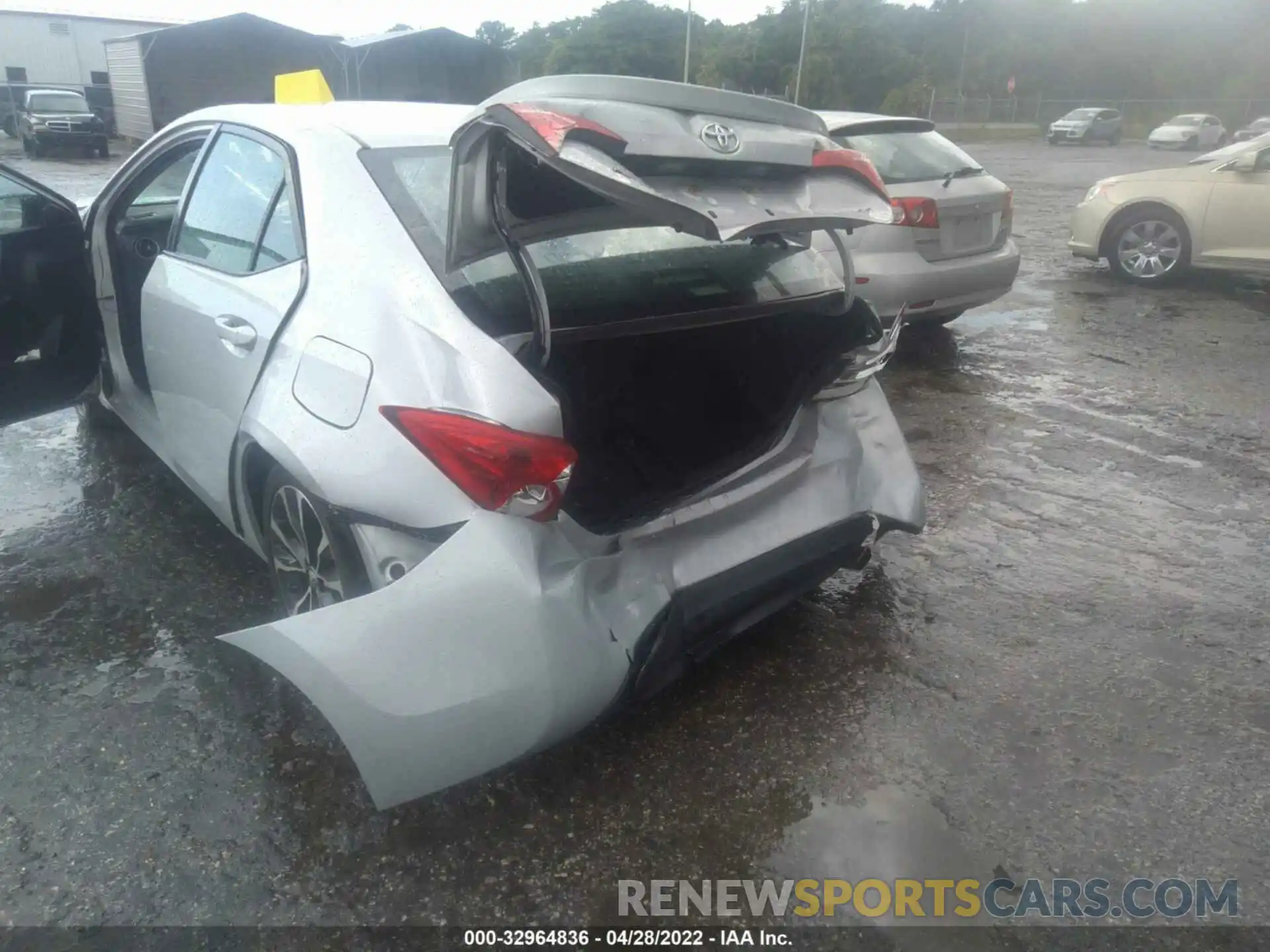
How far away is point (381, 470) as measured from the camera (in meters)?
2.17

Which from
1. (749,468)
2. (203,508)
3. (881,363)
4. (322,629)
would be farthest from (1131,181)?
(322,629)

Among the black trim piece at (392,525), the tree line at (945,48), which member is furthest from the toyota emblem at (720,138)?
the tree line at (945,48)

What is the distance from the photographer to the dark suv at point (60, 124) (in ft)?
78.1

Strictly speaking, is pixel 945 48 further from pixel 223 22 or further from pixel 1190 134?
pixel 223 22

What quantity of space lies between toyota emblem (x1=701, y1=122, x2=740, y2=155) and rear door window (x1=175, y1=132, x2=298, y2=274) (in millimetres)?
1198

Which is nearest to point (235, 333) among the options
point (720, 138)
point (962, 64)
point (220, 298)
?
point (220, 298)

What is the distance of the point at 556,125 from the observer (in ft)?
6.27

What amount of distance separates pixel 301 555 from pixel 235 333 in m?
0.66

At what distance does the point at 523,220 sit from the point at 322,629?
105cm

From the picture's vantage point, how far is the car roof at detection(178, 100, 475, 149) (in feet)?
8.78

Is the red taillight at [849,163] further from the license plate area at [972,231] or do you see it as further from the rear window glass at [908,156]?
the license plate area at [972,231]

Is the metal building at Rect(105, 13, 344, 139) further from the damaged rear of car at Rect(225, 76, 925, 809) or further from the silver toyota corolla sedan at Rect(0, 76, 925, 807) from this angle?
the damaged rear of car at Rect(225, 76, 925, 809)

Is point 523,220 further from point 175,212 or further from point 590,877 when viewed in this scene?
point 175,212

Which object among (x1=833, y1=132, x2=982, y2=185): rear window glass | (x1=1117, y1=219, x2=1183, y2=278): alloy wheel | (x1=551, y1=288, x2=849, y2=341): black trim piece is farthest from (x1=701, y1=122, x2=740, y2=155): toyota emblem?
(x1=1117, y1=219, x2=1183, y2=278): alloy wheel
